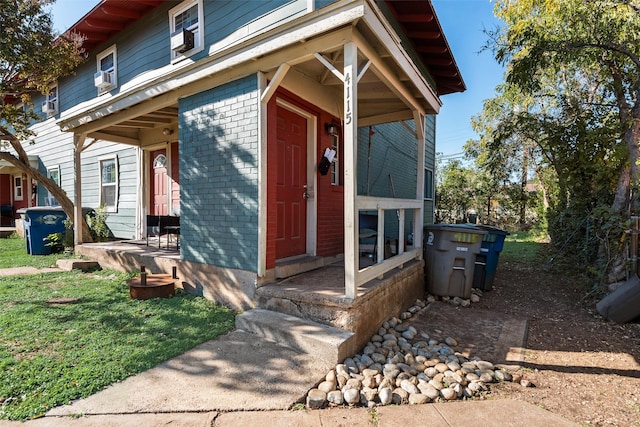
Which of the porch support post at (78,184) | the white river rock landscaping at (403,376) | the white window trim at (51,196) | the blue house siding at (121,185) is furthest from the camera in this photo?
the white window trim at (51,196)

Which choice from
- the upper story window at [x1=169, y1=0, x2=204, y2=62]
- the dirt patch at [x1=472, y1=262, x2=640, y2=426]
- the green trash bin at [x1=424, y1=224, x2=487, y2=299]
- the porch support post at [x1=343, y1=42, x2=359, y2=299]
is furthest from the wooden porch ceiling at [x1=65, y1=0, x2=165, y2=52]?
the dirt patch at [x1=472, y1=262, x2=640, y2=426]

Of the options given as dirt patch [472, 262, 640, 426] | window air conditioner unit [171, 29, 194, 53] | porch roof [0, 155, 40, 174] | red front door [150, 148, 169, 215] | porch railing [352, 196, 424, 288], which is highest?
window air conditioner unit [171, 29, 194, 53]

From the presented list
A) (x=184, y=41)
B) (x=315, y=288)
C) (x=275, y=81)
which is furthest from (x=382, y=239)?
(x=184, y=41)

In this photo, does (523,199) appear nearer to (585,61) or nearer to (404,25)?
(585,61)

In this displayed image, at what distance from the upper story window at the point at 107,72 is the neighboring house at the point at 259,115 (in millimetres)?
26

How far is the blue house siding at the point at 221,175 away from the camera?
12.9 feet

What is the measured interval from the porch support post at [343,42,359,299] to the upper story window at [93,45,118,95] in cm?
559

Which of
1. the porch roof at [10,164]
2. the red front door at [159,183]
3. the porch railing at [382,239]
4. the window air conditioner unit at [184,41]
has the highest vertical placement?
the window air conditioner unit at [184,41]

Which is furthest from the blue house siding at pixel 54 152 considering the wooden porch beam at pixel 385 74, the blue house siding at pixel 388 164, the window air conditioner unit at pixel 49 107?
the wooden porch beam at pixel 385 74

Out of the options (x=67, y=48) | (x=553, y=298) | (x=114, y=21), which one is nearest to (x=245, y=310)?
(x=553, y=298)

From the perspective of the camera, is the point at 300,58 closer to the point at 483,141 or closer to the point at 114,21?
the point at 114,21

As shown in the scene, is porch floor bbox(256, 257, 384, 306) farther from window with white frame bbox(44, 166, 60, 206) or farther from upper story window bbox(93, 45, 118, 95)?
window with white frame bbox(44, 166, 60, 206)

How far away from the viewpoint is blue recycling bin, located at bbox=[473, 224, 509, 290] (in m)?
5.59

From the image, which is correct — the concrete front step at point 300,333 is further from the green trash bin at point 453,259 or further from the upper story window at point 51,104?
the upper story window at point 51,104
